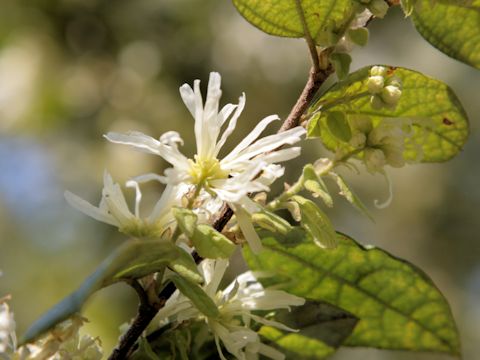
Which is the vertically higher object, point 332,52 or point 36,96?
point 332,52

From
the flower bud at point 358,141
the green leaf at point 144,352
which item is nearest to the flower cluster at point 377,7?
the flower bud at point 358,141

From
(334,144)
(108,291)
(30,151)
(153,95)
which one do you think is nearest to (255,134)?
(334,144)

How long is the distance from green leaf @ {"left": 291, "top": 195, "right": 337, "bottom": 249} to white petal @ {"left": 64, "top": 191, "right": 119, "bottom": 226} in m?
0.15

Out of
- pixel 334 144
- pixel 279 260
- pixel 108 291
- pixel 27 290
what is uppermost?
pixel 334 144

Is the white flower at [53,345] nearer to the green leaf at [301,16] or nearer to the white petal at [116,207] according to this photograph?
the white petal at [116,207]

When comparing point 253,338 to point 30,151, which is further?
point 30,151

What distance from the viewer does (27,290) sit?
298cm

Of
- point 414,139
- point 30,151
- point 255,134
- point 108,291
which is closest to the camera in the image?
point 255,134

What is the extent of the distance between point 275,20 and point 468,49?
0.17 metres

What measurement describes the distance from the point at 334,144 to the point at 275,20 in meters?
0.12

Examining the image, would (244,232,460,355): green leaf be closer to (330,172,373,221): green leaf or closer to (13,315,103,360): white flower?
(330,172,373,221): green leaf

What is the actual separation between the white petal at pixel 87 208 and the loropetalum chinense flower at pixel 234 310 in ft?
0.28

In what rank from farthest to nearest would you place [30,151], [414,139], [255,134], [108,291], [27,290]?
[30,151], [27,290], [108,291], [414,139], [255,134]

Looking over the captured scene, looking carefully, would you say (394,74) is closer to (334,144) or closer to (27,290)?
(334,144)
